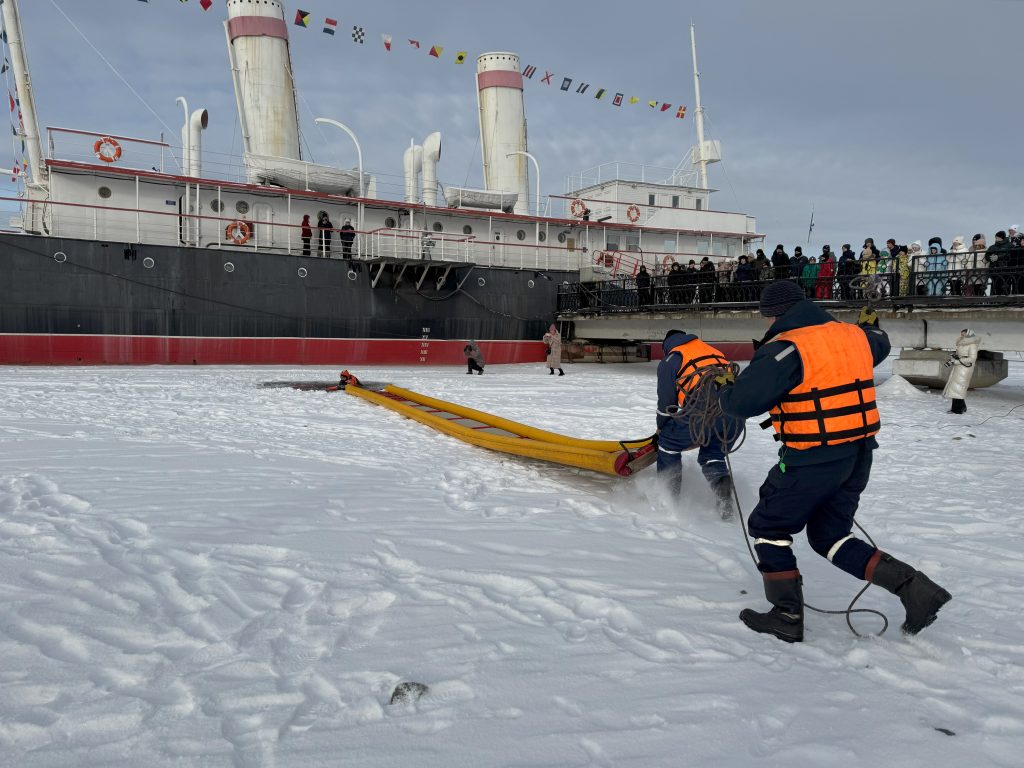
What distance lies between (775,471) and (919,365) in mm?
12734

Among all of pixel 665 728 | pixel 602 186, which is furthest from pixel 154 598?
pixel 602 186

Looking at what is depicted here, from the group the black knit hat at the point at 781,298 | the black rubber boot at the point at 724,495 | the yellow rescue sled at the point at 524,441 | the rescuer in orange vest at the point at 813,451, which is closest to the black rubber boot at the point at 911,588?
the rescuer in orange vest at the point at 813,451

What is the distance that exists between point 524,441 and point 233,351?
1379 cm

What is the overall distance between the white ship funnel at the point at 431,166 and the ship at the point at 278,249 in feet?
0.16

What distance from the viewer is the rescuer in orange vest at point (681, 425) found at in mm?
4945

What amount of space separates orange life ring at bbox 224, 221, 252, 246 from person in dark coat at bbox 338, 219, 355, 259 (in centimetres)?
256

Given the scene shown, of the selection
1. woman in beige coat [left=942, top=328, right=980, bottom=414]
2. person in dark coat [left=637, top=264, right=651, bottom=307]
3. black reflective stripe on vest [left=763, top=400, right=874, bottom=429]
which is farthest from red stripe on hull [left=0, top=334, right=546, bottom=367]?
black reflective stripe on vest [left=763, top=400, right=874, bottom=429]

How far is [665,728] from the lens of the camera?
214cm

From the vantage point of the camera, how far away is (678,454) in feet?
16.9

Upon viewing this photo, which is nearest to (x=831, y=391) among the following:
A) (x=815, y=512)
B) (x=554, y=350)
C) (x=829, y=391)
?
(x=829, y=391)

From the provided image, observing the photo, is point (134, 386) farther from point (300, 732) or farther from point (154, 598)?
point (300, 732)

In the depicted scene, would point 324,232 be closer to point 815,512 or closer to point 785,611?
point 815,512

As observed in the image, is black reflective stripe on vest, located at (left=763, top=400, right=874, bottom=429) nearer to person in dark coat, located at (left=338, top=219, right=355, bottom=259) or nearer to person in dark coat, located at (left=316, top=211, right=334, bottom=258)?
person in dark coat, located at (left=338, top=219, right=355, bottom=259)

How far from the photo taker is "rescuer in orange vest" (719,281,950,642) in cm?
278
